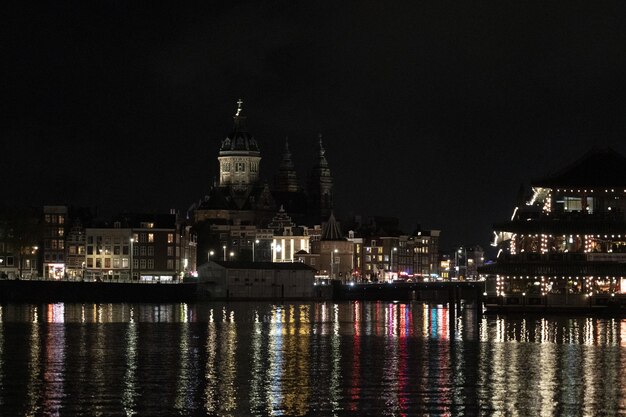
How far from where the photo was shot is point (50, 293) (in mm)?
144125

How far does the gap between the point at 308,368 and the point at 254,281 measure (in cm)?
9935

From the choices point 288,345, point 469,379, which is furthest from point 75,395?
point 288,345

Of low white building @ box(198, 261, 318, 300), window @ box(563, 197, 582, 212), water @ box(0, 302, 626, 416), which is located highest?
window @ box(563, 197, 582, 212)

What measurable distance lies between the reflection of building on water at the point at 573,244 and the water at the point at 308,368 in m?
15.1

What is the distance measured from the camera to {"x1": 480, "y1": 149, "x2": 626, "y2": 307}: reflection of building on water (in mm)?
113938

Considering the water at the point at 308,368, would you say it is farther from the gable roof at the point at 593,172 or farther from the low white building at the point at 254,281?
the low white building at the point at 254,281

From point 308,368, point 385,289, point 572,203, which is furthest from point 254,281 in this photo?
point 308,368

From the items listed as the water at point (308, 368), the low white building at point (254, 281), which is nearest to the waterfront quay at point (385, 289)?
the low white building at point (254, 281)

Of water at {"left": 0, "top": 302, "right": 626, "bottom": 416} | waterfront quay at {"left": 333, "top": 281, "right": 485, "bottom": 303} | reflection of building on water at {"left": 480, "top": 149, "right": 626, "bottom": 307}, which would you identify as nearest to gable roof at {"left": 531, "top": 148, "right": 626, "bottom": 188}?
reflection of building on water at {"left": 480, "top": 149, "right": 626, "bottom": 307}

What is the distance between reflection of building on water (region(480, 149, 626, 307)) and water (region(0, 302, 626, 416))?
15.1 meters

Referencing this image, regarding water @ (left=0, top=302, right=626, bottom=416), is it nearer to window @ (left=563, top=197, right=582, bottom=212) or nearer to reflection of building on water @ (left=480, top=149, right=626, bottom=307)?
reflection of building on water @ (left=480, top=149, right=626, bottom=307)

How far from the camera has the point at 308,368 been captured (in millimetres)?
61875

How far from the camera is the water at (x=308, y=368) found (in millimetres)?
49750

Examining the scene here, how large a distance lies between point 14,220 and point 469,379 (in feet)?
388
